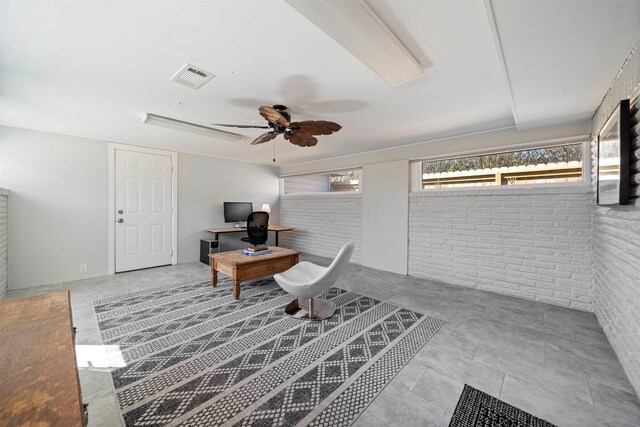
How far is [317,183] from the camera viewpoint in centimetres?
678

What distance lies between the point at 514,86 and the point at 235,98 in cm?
253

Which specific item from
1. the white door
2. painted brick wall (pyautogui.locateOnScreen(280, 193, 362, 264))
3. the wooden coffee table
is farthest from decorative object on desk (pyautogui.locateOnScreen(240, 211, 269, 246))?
the white door

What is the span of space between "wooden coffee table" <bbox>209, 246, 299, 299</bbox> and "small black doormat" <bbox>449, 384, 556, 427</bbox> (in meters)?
2.51

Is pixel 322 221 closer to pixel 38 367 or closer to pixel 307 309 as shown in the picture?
pixel 307 309

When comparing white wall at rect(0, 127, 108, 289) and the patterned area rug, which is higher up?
white wall at rect(0, 127, 108, 289)

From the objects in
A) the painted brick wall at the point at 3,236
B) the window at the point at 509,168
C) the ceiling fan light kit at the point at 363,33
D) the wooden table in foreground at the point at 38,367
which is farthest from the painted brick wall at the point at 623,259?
the painted brick wall at the point at 3,236

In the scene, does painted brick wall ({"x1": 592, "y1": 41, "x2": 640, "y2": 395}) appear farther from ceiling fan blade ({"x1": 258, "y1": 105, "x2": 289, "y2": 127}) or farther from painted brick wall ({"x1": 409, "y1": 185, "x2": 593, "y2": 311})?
ceiling fan blade ({"x1": 258, "y1": 105, "x2": 289, "y2": 127})

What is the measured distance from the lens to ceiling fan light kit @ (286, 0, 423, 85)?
1.36 meters

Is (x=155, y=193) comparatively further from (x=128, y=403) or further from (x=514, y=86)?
(x=514, y=86)

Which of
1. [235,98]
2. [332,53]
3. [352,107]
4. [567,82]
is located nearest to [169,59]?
[235,98]

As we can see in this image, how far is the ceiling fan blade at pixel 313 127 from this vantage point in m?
2.51

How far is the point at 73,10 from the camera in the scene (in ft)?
4.80

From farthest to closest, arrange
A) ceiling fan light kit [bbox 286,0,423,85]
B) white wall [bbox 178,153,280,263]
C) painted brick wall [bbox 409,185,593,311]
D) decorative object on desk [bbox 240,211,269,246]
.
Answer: white wall [bbox 178,153,280,263]
decorative object on desk [bbox 240,211,269,246]
painted brick wall [bbox 409,185,593,311]
ceiling fan light kit [bbox 286,0,423,85]

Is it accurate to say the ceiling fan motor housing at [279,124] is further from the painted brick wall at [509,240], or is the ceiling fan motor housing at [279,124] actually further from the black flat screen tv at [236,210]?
the black flat screen tv at [236,210]
